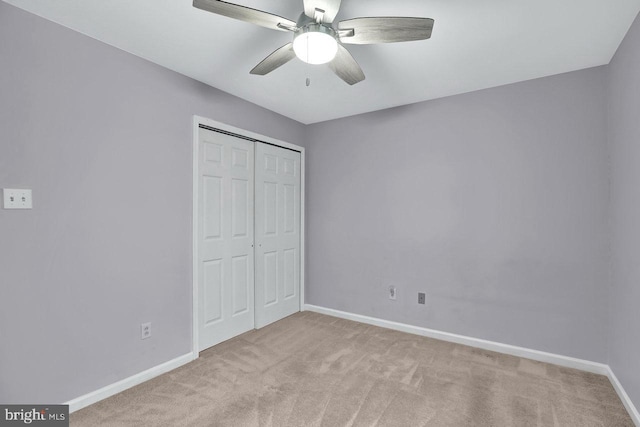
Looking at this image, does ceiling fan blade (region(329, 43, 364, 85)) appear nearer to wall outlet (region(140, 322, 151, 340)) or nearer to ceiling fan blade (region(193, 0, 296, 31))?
ceiling fan blade (region(193, 0, 296, 31))

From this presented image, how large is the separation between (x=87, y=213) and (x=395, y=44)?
7.93ft

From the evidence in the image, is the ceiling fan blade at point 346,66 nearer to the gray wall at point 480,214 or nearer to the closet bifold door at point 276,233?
the gray wall at point 480,214

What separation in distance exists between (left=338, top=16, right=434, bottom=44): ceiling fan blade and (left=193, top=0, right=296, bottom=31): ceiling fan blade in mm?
317

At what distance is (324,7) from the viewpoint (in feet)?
4.84

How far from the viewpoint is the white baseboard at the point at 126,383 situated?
1.97 m

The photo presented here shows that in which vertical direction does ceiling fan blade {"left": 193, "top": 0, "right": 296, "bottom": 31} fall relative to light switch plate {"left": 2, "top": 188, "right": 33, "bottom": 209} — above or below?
above

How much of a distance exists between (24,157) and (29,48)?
653 millimetres

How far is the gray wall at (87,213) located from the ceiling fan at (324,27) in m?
1.20

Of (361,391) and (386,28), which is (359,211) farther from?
(386,28)

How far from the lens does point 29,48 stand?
1.81 m

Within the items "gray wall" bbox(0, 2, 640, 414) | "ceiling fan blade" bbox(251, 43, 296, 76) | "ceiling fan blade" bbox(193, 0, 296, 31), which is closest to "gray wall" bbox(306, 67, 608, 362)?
"gray wall" bbox(0, 2, 640, 414)

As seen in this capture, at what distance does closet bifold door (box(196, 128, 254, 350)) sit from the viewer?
2818 mm

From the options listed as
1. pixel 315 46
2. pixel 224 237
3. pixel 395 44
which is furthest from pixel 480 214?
pixel 224 237

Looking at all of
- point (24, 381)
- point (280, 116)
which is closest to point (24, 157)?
point (24, 381)
